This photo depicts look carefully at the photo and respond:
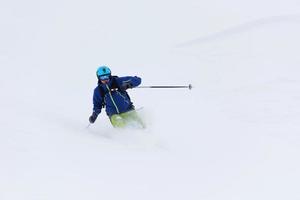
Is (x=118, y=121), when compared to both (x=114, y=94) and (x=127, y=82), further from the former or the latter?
(x=127, y=82)

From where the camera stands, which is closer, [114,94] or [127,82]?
[127,82]

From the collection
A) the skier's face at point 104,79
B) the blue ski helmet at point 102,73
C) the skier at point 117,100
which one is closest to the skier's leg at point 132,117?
the skier at point 117,100

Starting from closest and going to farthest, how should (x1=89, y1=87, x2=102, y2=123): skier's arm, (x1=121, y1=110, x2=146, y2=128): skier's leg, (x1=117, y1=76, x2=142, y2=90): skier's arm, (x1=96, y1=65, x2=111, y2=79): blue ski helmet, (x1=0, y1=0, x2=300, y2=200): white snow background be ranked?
(x1=0, y1=0, x2=300, y2=200): white snow background, (x1=96, y1=65, x2=111, y2=79): blue ski helmet, (x1=117, y1=76, x2=142, y2=90): skier's arm, (x1=89, y1=87, x2=102, y2=123): skier's arm, (x1=121, y1=110, x2=146, y2=128): skier's leg

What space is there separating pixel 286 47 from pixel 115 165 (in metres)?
7.63

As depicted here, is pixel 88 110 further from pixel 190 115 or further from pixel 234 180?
pixel 234 180

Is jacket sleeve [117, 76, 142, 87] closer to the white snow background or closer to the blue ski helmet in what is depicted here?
the blue ski helmet

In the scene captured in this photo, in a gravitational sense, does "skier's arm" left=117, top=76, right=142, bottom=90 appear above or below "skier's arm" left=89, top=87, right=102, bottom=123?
above

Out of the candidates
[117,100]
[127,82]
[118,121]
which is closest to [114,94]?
[117,100]

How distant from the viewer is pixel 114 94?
31.9 feet

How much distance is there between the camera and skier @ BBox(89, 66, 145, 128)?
963 cm

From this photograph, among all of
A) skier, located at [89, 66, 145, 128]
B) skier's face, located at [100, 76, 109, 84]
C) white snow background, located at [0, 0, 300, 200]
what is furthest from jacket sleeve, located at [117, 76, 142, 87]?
white snow background, located at [0, 0, 300, 200]

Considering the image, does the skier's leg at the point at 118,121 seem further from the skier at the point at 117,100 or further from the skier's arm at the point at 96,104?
the skier's arm at the point at 96,104

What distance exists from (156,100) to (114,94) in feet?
8.97

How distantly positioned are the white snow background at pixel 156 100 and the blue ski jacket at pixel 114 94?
0.54 m
